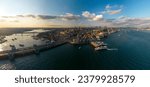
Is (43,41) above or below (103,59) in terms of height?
above

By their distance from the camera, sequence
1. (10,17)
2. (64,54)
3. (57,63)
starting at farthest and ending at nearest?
(64,54) < (57,63) < (10,17)

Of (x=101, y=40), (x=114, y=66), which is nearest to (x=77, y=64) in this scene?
(x=114, y=66)

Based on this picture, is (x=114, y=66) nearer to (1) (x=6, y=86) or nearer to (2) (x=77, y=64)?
(2) (x=77, y=64)

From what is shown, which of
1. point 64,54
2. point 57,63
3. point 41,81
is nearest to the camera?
point 41,81

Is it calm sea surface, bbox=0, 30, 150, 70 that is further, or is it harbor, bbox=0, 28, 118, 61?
harbor, bbox=0, 28, 118, 61

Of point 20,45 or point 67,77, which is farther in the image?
point 20,45

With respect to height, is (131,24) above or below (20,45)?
above

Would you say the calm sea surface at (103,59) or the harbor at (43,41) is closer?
the calm sea surface at (103,59)

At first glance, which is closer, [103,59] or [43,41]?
[103,59]
